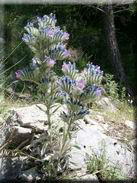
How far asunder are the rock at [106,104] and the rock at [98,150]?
115 centimetres

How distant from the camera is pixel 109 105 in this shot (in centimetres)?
548

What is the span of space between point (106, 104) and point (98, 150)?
5.30ft

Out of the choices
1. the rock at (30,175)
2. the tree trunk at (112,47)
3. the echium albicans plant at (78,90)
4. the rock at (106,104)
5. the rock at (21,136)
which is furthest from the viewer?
the tree trunk at (112,47)

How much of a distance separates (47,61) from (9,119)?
78 centimetres

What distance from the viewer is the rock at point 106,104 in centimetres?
538

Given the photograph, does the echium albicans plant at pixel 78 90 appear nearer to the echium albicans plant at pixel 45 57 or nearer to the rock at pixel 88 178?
the echium albicans plant at pixel 45 57

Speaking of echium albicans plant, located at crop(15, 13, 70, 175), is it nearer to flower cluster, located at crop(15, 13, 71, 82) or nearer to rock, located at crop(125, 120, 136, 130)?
flower cluster, located at crop(15, 13, 71, 82)

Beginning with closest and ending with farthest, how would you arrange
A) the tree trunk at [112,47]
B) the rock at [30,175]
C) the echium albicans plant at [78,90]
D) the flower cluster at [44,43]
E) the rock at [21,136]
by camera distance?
1. the echium albicans plant at [78,90]
2. the flower cluster at [44,43]
3. the rock at [30,175]
4. the rock at [21,136]
5. the tree trunk at [112,47]

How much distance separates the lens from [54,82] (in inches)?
139

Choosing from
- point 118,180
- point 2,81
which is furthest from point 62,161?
point 2,81

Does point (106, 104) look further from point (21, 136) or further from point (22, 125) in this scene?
point (21, 136)

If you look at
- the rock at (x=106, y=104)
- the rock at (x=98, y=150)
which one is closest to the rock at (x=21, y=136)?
the rock at (x=98, y=150)

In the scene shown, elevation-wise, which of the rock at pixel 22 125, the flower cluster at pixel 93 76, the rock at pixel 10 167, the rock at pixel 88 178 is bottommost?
the rock at pixel 88 178

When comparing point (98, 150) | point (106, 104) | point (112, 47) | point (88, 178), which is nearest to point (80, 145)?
point (98, 150)
